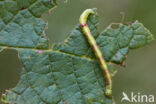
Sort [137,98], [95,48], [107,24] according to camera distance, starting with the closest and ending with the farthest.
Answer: [95,48] < [137,98] < [107,24]

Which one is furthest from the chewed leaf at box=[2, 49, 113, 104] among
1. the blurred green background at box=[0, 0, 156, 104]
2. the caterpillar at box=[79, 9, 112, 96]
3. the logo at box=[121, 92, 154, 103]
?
the logo at box=[121, 92, 154, 103]

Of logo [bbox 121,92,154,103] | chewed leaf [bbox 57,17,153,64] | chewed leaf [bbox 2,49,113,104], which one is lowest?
logo [bbox 121,92,154,103]

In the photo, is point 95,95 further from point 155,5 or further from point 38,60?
point 155,5

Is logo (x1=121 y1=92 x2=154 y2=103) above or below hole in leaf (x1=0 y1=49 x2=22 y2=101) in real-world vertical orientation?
below

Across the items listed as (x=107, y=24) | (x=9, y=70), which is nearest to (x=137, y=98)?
(x=107, y=24)

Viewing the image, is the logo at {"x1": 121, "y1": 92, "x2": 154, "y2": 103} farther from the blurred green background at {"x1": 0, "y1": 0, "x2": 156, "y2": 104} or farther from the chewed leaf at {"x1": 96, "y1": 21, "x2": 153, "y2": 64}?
the chewed leaf at {"x1": 96, "y1": 21, "x2": 153, "y2": 64}


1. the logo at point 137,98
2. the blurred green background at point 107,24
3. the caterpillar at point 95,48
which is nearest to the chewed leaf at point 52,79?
the caterpillar at point 95,48

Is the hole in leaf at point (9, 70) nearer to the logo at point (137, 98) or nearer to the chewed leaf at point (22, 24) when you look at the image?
the chewed leaf at point (22, 24)

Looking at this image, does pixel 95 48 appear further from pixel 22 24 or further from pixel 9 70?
pixel 9 70
